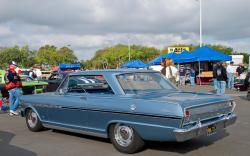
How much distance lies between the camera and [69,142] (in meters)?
7.56

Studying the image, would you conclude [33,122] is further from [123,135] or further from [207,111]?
[207,111]

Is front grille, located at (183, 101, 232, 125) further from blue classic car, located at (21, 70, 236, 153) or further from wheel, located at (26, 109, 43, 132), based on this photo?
wheel, located at (26, 109, 43, 132)

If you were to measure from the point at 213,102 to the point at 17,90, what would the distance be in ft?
24.4

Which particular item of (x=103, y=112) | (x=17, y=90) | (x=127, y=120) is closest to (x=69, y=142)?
(x=103, y=112)

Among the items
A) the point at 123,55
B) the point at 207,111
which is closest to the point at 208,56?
the point at 207,111

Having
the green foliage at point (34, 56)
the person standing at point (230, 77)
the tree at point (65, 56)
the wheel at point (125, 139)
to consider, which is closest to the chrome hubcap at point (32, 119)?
the wheel at point (125, 139)

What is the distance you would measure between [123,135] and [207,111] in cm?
150

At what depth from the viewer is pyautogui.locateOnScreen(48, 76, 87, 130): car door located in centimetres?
733

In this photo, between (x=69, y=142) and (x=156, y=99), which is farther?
(x=69, y=142)

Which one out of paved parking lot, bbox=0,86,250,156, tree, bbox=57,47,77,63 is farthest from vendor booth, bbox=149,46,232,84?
tree, bbox=57,47,77,63

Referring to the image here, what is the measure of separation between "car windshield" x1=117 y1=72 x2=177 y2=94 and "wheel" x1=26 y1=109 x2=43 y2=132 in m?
2.72

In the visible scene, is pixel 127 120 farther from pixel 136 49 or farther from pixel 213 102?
pixel 136 49

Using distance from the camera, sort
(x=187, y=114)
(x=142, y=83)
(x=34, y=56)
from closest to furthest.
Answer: (x=187, y=114), (x=142, y=83), (x=34, y=56)

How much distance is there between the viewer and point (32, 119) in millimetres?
8914
